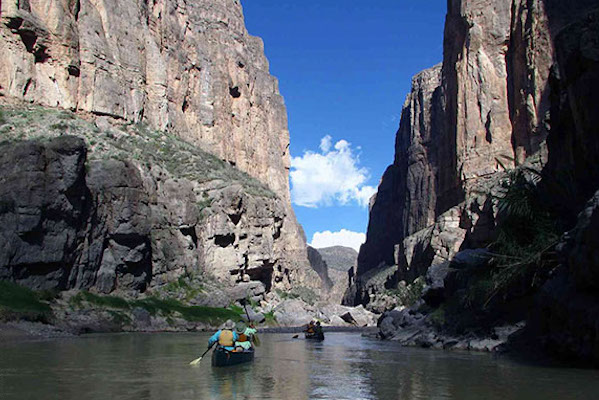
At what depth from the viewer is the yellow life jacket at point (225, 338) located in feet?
69.4

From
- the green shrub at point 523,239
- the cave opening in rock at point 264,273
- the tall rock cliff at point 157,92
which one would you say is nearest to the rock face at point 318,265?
the tall rock cliff at point 157,92

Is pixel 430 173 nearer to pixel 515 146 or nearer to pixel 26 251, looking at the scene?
pixel 515 146

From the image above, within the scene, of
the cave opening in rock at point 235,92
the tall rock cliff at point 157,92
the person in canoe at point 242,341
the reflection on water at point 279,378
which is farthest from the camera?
the cave opening in rock at point 235,92

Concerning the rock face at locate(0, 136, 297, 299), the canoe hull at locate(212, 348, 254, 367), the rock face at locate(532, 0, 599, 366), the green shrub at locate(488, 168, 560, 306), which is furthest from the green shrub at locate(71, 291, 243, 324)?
the rock face at locate(532, 0, 599, 366)

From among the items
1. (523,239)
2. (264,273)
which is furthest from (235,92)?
(523,239)

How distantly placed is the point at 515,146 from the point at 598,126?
5421 centimetres

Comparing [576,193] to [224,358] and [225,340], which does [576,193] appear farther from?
[224,358]

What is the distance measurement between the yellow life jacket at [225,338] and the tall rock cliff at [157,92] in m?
29.0

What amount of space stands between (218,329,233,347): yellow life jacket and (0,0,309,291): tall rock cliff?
1140 inches

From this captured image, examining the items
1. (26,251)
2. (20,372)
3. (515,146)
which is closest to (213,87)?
(515,146)

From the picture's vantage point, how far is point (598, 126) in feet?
68.9

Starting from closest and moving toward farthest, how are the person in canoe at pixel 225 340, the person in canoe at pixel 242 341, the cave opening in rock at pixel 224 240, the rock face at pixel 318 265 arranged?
the person in canoe at pixel 225 340, the person in canoe at pixel 242 341, the cave opening in rock at pixel 224 240, the rock face at pixel 318 265

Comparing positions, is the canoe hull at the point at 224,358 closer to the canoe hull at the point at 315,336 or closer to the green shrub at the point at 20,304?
the green shrub at the point at 20,304

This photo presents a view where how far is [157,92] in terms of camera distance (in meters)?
75.6
